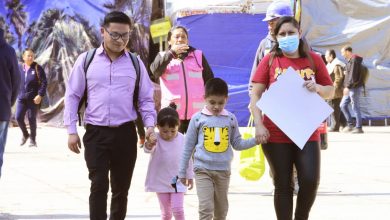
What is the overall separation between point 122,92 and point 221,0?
16.2 metres

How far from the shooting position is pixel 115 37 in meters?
6.84

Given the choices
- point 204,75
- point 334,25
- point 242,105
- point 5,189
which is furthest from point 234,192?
point 334,25

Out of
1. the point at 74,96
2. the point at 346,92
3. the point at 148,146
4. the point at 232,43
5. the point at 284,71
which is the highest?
the point at 284,71

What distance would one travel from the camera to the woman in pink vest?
9.34 meters

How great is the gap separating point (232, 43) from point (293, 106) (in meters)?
16.1

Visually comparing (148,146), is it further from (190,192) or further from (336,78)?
(336,78)

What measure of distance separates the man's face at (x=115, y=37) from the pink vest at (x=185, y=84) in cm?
252

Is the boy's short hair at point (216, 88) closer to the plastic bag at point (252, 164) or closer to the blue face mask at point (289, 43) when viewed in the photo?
the blue face mask at point (289, 43)

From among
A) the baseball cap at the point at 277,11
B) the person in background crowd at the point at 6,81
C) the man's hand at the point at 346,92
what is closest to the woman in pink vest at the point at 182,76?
the baseball cap at the point at 277,11

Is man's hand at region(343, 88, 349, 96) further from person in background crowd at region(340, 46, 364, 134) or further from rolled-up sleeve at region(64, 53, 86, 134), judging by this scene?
rolled-up sleeve at region(64, 53, 86, 134)

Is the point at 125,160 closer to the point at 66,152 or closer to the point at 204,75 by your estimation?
the point at 204,75

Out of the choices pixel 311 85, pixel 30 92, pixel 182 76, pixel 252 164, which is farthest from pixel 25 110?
pixel 311 85

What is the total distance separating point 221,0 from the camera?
22.9 meters

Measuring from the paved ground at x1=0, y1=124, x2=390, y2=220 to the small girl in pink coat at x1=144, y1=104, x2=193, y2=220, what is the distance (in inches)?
41.7
